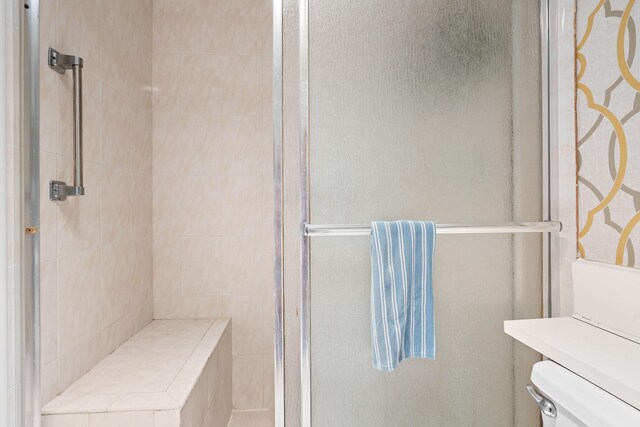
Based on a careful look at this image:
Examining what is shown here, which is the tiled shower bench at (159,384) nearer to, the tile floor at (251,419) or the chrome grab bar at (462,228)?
the tile floor at (251,419)

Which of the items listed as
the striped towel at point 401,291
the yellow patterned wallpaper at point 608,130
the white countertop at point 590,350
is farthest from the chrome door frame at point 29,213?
the yellow patterned wallpaper at point 608,130

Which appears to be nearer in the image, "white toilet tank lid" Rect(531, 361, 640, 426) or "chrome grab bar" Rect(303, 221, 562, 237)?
"white toilet tank lid" Rect(531, 361, 640, 426)

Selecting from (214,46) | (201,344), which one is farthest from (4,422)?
(214,46)

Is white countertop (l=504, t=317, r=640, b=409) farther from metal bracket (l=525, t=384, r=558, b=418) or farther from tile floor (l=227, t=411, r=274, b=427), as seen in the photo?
tile floor (l=227, t=411, r=274, b=427)

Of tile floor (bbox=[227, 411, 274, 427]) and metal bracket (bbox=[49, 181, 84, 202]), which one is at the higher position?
metal bracket (bbox=[49, 181, 84, 202])

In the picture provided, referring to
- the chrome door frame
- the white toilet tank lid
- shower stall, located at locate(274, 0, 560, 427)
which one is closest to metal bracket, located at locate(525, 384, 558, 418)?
the white toilet tank lid

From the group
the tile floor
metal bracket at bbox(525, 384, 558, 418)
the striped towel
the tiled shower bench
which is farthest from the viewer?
the tile floor

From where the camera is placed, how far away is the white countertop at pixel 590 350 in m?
0.64

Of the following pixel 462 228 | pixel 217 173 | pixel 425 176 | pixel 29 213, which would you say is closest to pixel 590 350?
pixel 462 228

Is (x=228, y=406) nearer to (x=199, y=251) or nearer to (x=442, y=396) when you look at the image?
(x=199, y=251)

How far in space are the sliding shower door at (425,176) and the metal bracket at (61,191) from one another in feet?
2.76

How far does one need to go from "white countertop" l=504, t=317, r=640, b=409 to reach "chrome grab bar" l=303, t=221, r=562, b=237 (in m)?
0.23

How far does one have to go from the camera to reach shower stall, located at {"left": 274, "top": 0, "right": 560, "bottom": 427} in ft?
3.19

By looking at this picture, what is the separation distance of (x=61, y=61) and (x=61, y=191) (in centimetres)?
43
